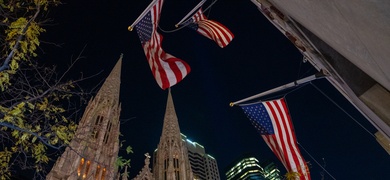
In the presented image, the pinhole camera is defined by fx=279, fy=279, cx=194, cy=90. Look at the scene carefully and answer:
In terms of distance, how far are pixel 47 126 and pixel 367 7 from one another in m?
6.81

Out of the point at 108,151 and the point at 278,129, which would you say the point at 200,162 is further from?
the point at 278,129

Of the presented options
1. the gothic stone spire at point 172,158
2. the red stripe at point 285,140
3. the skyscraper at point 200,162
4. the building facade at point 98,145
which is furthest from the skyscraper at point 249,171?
the red stripe at point 285,140

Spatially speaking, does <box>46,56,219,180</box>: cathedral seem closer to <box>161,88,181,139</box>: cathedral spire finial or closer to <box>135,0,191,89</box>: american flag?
<box>161,88,181,139</box>: cathedral spire finial

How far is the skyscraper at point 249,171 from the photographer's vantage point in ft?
459

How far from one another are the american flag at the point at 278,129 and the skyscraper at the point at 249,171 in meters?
134

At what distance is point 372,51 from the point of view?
98.7 inches

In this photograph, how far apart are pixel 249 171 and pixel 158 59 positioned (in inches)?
5551

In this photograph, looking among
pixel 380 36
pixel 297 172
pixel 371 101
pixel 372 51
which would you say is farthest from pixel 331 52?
pixel 297 172

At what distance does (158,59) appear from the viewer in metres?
10.5

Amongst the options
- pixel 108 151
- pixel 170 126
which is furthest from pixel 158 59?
pixel 170 126

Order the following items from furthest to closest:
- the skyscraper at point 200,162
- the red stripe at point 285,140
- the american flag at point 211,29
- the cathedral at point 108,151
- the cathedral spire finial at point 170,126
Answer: the skyscraper at point 200,162, the cathedral spire finial at point 170,126, the cathedral at point 108,151, the american flag at point 211,29, the red stripe at point 285,140

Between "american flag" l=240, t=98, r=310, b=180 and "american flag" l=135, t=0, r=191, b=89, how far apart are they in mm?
2873

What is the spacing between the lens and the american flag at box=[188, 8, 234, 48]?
1177 centimetres

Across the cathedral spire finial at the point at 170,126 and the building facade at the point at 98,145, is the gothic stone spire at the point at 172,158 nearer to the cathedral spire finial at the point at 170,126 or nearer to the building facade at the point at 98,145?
the cathedral spire finial at the point at 170,126
